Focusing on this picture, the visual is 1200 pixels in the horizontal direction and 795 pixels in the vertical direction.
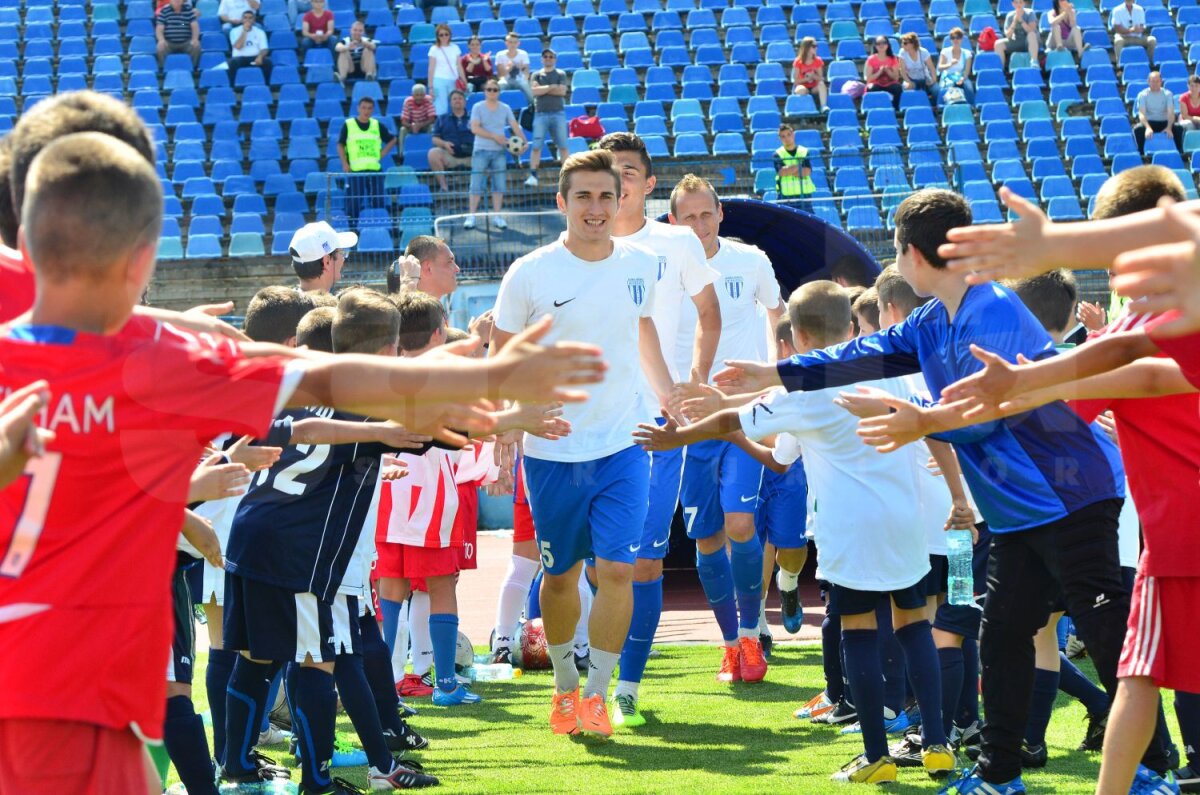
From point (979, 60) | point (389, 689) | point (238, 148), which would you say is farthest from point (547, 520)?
point (979, 60)

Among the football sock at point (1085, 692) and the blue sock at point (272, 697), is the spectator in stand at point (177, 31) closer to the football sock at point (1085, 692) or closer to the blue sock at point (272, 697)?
the blue sock at point (272, 697)

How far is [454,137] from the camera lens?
1927 cm

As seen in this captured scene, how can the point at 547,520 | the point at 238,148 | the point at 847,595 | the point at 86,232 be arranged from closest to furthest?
the point at 86,232, the point at 847,595, the point at 547,520, the point at 238,148

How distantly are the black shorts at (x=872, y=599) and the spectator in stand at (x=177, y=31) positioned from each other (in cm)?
1882

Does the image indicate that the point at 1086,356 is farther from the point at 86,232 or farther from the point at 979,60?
the point at 979,60

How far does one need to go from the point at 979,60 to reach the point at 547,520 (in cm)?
1757

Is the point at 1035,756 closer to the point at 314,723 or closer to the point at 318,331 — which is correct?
the point at 314,723

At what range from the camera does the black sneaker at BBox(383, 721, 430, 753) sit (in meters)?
6.27

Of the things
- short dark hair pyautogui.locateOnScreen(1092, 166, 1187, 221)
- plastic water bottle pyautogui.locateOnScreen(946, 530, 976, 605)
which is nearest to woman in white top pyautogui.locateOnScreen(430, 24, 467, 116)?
plastic water bottle pyautogui.locateOnScreen(946, 530, 976, 605)

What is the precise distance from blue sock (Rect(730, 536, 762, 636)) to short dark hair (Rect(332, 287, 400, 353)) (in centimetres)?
346

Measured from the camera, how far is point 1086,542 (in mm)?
4758

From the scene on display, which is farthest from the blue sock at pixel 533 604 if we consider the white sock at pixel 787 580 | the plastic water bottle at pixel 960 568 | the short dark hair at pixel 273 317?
the short dark hair at pixel 273 317

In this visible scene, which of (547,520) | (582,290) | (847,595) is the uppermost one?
(582,290)

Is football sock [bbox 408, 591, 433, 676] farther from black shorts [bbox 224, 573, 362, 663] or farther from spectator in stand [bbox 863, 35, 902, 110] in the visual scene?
spectator in stand [bbox 863, 35, 902, 110]
